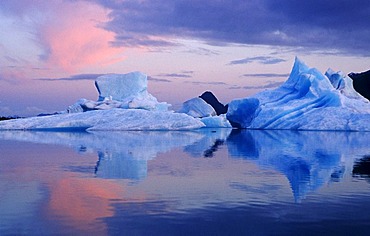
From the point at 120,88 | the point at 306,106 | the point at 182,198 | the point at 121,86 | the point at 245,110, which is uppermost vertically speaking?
the point at 121,86

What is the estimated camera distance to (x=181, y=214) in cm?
521

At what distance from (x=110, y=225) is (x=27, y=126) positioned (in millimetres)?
27671

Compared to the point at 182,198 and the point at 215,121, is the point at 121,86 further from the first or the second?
the point at 182,198

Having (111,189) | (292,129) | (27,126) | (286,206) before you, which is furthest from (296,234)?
(292,129)

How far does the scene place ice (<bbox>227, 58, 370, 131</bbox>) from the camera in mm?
31750

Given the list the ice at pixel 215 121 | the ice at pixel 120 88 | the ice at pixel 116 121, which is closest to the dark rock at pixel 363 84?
the ice at pixel 215 121

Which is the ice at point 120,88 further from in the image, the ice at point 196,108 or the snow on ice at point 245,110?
the ice at point 196,108

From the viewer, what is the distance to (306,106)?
33781 millimetres

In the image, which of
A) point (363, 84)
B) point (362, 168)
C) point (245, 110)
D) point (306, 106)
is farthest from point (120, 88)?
point (363, 84)

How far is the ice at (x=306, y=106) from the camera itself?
3175cm

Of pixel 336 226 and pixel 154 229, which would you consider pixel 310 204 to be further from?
pixel 154 229

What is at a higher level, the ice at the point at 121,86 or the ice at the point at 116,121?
the ice at the point at 121,86

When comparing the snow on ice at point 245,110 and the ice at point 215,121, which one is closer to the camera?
the snow on ice at point 245,110

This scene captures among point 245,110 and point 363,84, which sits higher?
point 363,84
